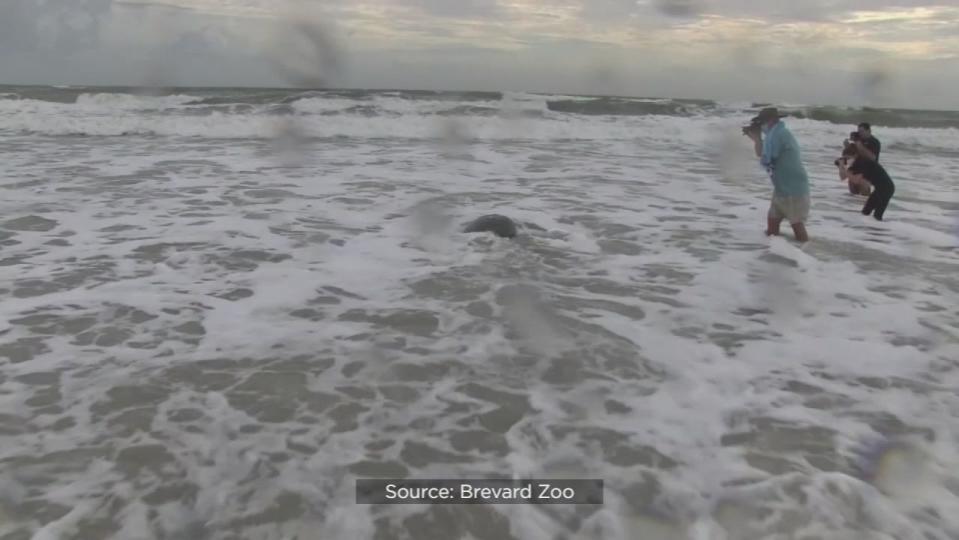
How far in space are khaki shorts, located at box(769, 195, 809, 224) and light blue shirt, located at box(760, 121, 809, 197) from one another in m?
0.05

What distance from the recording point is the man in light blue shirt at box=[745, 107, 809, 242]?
7496 mm

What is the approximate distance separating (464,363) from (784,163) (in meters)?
5.10

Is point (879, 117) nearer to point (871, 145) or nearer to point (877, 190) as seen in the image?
point (871, 145)

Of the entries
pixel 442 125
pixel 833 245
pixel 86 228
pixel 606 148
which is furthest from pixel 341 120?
pixel 833 245

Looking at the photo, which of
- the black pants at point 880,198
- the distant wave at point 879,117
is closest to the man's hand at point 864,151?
the black pants at point 880,198

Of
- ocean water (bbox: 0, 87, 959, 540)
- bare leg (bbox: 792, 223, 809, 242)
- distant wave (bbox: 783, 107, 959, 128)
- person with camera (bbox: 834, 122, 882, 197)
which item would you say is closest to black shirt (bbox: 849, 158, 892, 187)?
person with camera (bbox: 834, 122, 882, 197)

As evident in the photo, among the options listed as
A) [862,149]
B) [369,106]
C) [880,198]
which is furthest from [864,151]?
[369,106]

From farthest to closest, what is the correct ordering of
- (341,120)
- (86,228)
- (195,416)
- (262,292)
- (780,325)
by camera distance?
(341,120), (86,228), (262,292), (780,325), (195,416)

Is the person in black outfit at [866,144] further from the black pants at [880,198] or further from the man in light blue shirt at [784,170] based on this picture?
the man in light blue shirt at [784,170]

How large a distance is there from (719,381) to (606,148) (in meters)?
15.4

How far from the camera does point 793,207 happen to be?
7527mm

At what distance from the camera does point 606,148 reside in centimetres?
1878

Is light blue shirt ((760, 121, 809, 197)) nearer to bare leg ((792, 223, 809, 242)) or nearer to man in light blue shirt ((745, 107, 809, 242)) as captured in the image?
Answer: man in light blue shirt ((745, 107, 809, 242))

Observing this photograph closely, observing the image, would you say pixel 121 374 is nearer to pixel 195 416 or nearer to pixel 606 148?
pixel 195 416
